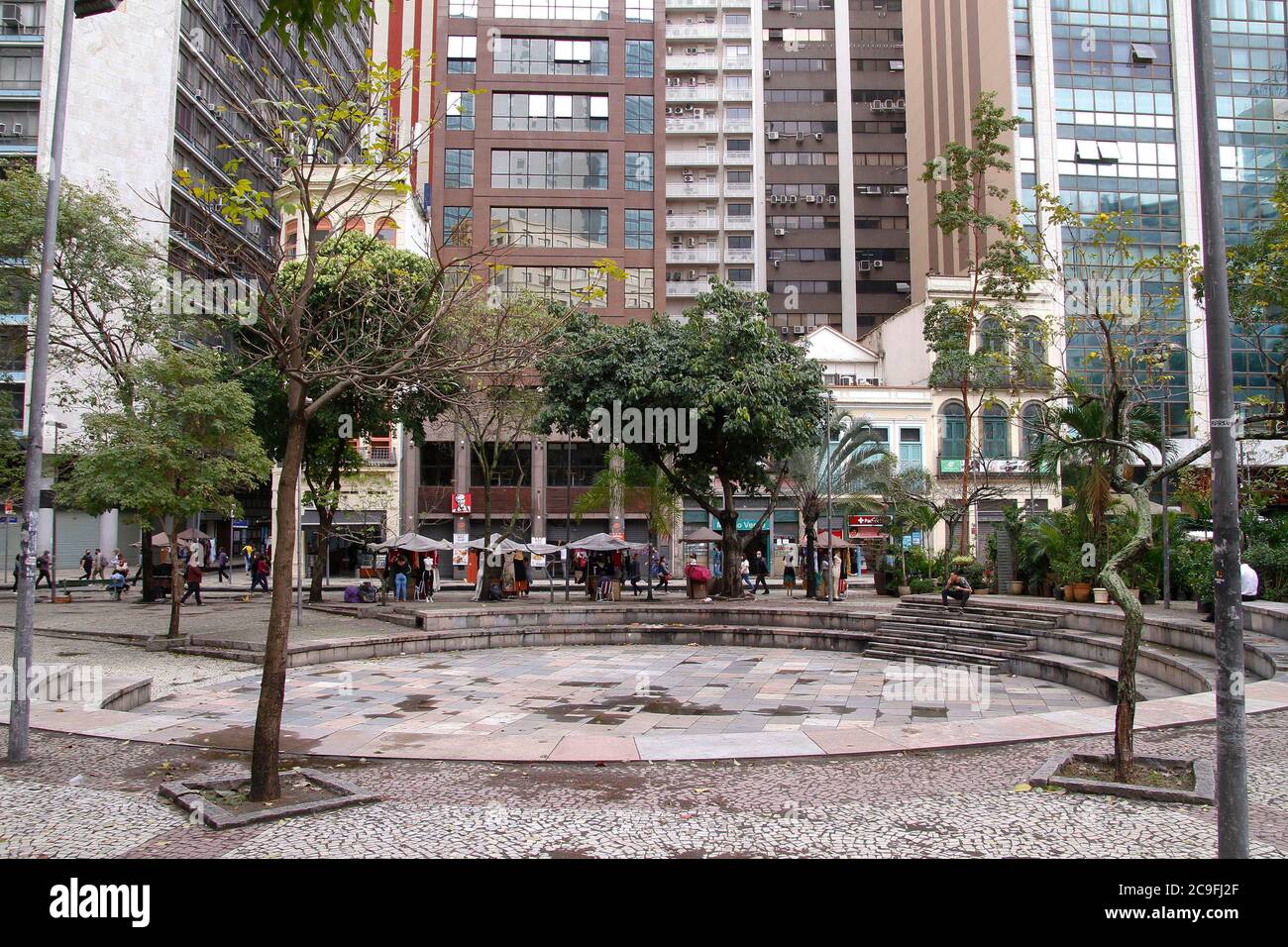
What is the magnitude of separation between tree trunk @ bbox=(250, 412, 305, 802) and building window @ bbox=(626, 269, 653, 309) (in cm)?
3782

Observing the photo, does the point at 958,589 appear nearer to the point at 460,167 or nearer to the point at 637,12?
the point at 460,167

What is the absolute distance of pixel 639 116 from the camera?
45500 millimetres

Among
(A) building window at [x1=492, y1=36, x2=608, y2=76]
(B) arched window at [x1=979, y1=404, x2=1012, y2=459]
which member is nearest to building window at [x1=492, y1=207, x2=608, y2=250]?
(A) building window at [x1=492, y1=36, x2=608, y2=76]

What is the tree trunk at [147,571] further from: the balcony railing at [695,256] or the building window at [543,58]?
the balcony railing at [695,256]

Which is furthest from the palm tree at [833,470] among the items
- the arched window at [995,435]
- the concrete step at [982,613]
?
the arched window at [995,435]

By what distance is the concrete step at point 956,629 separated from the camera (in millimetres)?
17055

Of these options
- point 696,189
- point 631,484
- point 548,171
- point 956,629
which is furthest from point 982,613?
point 696,189

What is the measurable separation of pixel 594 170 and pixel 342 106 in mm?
38768

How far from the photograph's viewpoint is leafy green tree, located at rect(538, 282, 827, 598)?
23.3 m

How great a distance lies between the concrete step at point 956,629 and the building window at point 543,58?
36.2 m

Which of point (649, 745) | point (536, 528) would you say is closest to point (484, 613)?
point (649, 745)

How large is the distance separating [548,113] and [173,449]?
33.3 m

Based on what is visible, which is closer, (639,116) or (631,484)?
(631,484)
